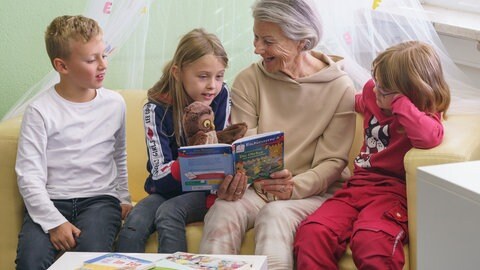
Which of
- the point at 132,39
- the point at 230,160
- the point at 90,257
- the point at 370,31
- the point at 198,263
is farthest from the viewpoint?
the point at 132,39

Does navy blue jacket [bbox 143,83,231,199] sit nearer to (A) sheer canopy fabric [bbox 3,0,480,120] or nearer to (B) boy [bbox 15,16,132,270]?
(B) boy [bbox 15,16,132,270]

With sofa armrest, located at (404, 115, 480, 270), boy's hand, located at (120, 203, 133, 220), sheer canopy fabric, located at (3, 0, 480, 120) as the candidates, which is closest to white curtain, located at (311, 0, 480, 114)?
sheer canopy fabric, located at (3, 0, 480, 120)

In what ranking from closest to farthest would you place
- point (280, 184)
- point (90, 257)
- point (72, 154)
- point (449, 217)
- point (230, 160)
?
point (449, 217)
point (90, 257)
point (230, 160)
point (280, 184)
point (72, 154)

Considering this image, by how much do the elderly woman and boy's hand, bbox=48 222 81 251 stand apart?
1.27 feet

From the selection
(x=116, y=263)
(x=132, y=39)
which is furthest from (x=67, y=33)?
(x=116, y=263)

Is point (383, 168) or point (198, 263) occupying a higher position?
point (383, 168)

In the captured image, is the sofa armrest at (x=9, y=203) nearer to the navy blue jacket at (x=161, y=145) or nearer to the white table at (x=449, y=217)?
the navy blue jacket at (x=161, y=145)

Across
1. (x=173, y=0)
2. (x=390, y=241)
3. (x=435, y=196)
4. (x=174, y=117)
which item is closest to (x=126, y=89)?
(x=173, y=0)

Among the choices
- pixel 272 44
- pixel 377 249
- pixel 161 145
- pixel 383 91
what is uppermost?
pixel 272 44

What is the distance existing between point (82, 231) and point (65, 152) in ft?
0.82

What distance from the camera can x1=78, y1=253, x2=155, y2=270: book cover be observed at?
7.34 feet

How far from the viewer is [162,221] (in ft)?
8.75

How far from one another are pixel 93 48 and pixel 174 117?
32 centimetres

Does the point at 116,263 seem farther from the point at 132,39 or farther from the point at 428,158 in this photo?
the point at 132,39
